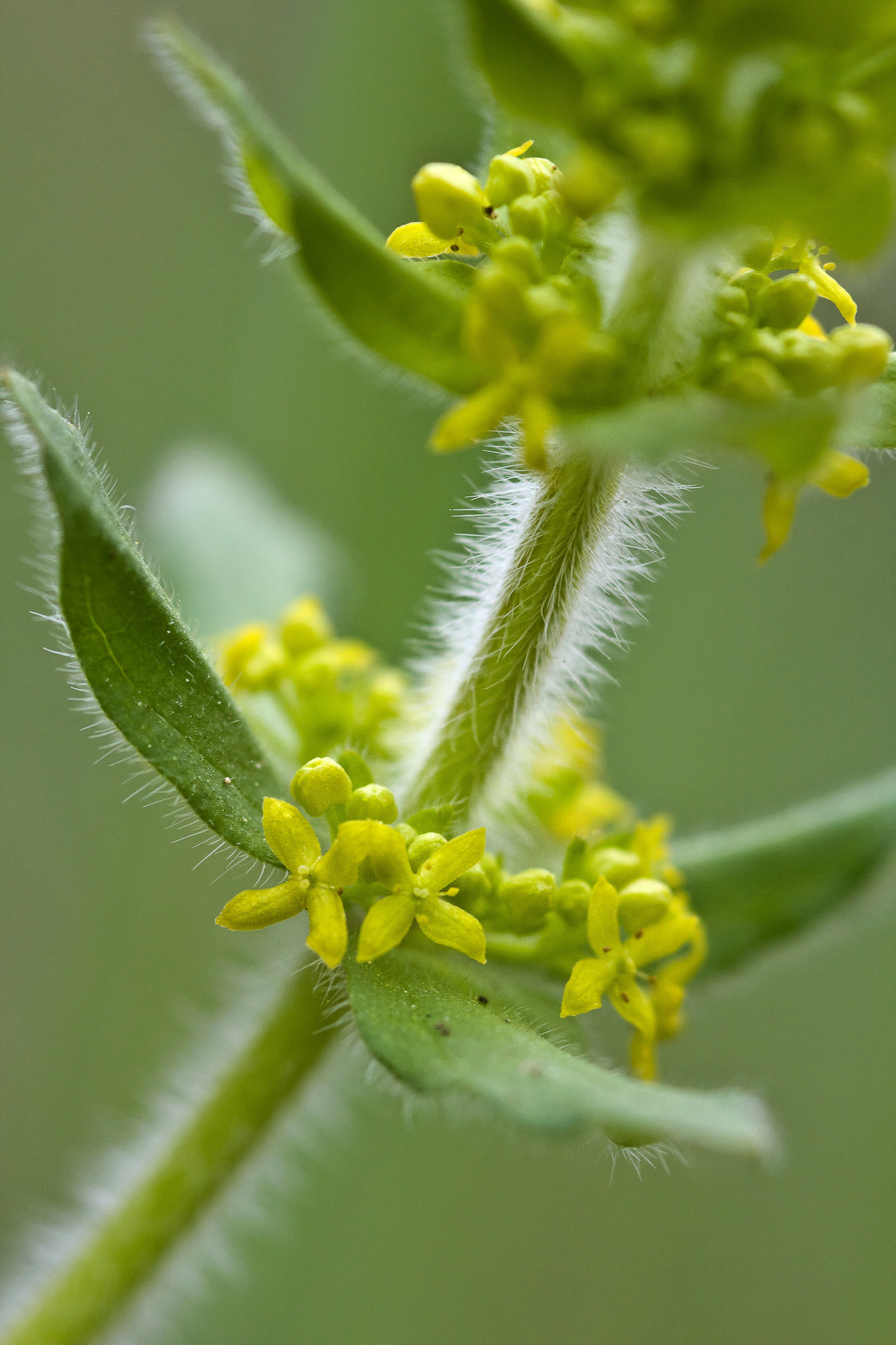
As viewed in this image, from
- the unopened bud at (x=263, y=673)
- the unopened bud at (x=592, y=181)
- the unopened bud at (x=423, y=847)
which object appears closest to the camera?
the unopened bud at (x=592, y=181)

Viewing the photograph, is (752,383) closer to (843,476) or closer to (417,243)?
(843,476)

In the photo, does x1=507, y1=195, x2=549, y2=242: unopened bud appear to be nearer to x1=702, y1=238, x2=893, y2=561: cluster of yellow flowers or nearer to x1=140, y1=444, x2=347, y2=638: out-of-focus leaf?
x1=702, y1=238, x2=893, y2=561: cluster of yellow flowers

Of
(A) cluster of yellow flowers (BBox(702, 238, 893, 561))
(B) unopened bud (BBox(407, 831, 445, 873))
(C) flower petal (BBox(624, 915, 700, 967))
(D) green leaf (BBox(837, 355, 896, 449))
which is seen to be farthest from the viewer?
(C) flower petal (BBox(624, 915, 700, 967))

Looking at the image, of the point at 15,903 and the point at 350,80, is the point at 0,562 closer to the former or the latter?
the point at 15,903

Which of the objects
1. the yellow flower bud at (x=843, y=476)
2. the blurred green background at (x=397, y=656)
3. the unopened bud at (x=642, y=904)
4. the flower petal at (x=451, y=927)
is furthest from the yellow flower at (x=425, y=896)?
the blurred green background at (x=397, y=656)

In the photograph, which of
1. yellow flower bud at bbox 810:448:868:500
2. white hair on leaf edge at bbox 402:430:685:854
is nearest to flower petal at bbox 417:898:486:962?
white hair on leaf edge at bbox 402:430:685:854

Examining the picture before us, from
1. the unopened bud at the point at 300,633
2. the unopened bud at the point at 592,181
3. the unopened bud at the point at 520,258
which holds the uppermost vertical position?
the unopened bud at the point at 592,181

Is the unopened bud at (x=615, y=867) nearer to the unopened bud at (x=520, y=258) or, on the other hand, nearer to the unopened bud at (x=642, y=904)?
the unopened bud at (x=642, y=904)

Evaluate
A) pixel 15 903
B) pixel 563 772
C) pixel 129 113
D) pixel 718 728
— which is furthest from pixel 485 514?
pixel 129 113
